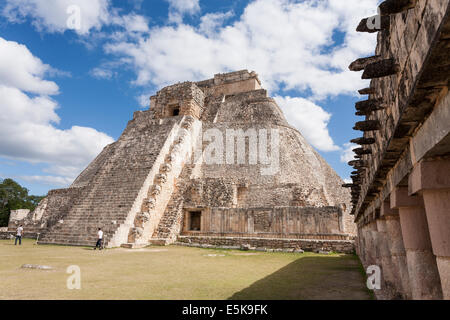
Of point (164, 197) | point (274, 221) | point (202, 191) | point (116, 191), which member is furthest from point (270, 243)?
point (116, 191)

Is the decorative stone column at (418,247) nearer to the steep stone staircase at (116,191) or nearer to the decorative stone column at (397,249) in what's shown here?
the decorative stone column at (397,249)

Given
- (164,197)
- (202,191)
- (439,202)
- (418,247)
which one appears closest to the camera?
(439,202)

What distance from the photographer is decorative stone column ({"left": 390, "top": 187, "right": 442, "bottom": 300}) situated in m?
2.95

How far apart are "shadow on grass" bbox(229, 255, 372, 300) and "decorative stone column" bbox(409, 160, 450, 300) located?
2688 millimetres

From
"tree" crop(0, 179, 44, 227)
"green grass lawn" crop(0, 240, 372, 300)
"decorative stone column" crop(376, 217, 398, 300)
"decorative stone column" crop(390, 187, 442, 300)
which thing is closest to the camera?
"decorative stone column" crop(390, 187, 442, 300)

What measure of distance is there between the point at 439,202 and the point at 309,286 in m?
3.79

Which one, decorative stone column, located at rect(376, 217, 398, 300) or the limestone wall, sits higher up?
the limestone wall

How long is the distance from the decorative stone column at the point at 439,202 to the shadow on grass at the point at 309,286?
269 cm

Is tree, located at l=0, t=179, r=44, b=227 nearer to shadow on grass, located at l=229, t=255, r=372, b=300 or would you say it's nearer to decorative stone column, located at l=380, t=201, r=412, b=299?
shadow on grass, located at l=229, t=255, r=372, b=300

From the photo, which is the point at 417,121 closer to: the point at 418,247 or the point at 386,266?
the point at 418,247

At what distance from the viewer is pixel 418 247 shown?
3.04 metres

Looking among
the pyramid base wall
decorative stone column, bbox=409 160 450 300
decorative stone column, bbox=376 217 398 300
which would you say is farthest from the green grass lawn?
the pyramid base wall

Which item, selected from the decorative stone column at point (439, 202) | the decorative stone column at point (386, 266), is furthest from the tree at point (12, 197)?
the decorative stone column at point (439, 202)
